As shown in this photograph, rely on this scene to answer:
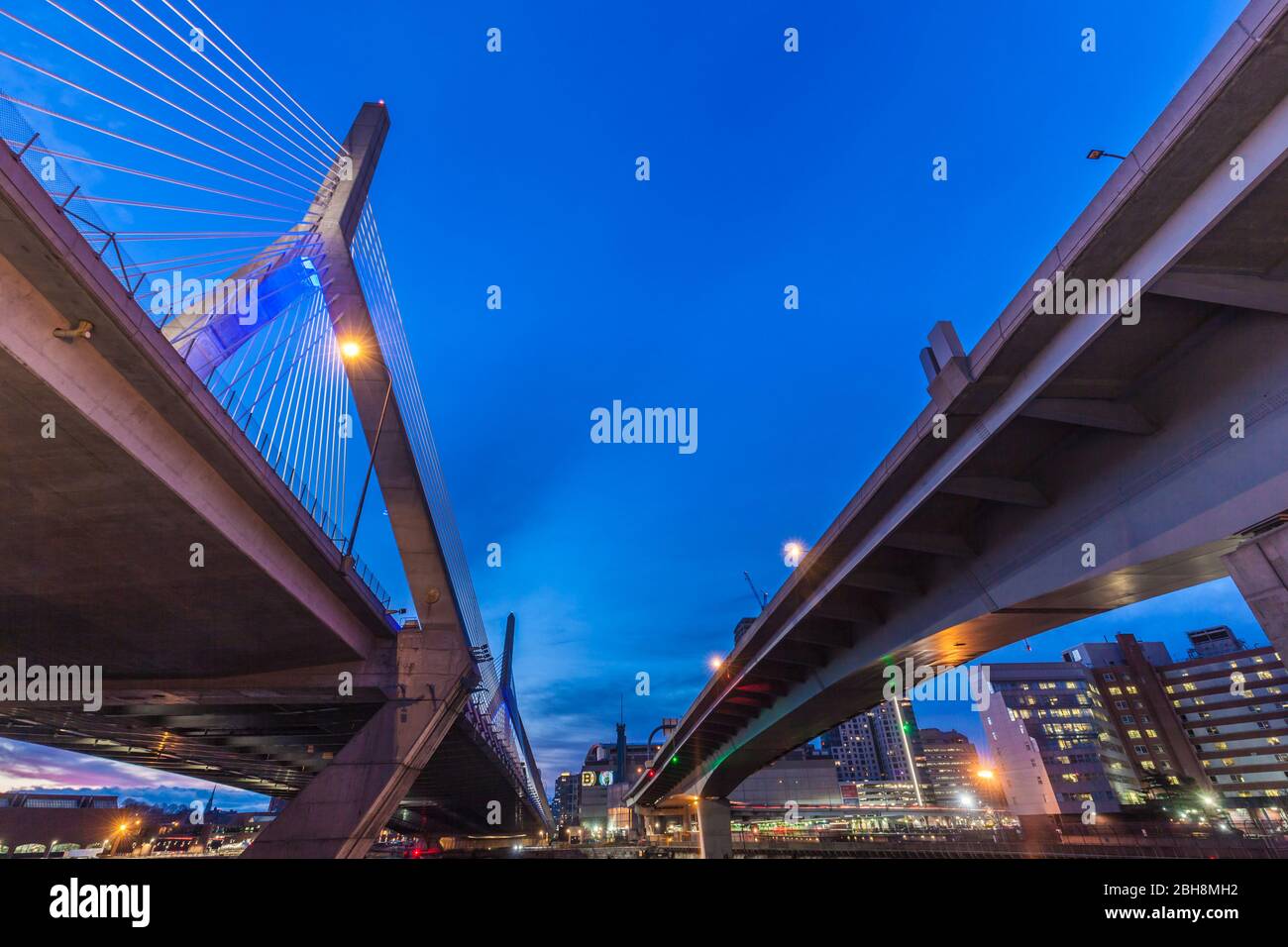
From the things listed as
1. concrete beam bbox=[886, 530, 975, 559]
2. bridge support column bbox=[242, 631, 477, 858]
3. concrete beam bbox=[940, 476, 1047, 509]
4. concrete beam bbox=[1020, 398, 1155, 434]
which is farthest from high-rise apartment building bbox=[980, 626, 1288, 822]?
concrete beam bbox=[1020, 398, 1155, 434]

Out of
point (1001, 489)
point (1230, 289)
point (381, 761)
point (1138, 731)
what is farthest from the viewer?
point (1138, 731)

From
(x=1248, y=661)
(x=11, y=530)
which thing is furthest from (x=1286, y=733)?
(x=11, y=530)

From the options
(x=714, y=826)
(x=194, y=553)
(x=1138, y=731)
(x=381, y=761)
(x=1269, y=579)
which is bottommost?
(x=1138, y=731)

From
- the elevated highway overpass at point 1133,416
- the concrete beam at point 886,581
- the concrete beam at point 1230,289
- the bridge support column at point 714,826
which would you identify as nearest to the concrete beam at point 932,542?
the elevated highway overpass at point 1133,416

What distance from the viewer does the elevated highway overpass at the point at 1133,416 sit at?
695 centimetres

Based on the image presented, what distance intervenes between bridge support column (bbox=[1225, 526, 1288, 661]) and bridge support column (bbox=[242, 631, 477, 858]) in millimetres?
22466

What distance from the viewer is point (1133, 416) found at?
32.4ft

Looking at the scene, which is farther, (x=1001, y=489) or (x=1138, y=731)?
(x=1138, y=731)

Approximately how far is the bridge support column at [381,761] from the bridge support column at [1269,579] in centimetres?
2247

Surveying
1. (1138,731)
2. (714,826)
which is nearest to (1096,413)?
(714,826)

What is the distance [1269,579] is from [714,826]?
199ft

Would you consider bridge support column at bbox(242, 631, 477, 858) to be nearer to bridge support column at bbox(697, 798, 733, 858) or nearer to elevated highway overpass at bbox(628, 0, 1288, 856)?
elevated highway overpass at bbox(628, 0, 1288, 856)

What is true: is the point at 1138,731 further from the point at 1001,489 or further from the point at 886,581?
the point at 1001,489

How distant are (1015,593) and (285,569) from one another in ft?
62.0
